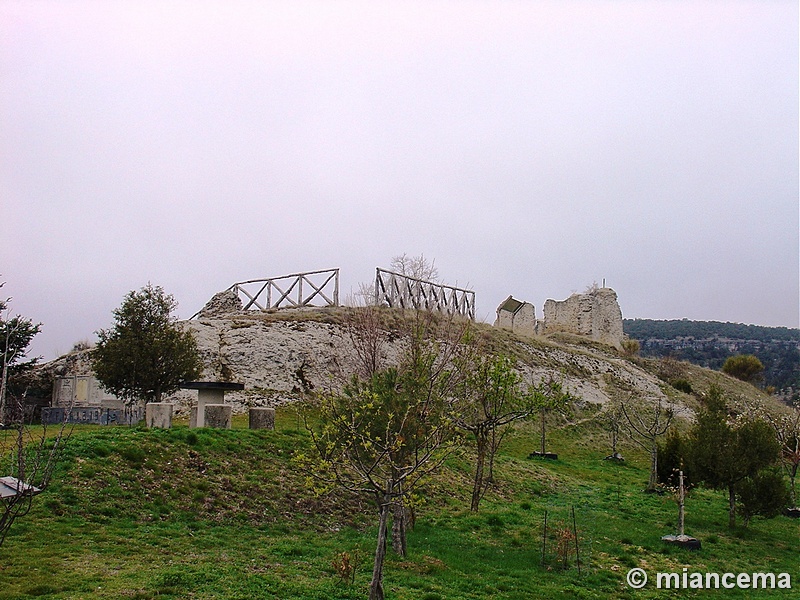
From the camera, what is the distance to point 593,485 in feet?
72.9

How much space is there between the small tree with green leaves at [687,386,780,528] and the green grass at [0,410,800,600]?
4.25ft

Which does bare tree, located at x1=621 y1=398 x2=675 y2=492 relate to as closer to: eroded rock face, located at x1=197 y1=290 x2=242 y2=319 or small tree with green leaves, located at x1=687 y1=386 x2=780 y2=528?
small tree with green leaves, located at x1=687 y1=386 x2=780 y2=528

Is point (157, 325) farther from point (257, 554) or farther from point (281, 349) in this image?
point (257, 554)

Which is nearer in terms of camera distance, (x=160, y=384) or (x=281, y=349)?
(x=160, y=384)

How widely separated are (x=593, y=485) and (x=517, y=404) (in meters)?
8.03

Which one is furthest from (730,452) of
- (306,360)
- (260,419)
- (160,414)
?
(306,360)

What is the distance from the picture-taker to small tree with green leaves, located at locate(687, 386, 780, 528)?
16.4 meters

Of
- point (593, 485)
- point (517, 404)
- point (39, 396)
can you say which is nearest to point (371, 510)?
point (517, 404)

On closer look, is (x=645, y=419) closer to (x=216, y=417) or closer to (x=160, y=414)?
(x=216, y=417)

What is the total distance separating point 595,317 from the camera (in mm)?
55219

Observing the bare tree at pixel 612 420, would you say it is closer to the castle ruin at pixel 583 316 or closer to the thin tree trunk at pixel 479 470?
the thin tree trunk at pixel 479 470

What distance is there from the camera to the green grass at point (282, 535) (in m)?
9.14

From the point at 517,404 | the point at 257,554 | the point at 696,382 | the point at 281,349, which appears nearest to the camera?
the point at 257,554

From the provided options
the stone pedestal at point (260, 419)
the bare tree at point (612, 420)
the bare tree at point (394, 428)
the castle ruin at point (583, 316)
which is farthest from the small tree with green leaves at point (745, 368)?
the bare tree at point (394, 428)
